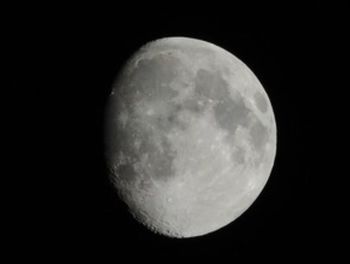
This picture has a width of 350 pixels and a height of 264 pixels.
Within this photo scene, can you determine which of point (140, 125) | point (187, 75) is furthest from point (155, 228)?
point (187, 75)

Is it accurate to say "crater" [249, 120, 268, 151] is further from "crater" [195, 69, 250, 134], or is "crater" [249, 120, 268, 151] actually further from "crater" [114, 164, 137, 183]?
"crater" [114, 164, 137, 183]

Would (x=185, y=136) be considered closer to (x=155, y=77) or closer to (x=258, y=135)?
(x=155, y=77)

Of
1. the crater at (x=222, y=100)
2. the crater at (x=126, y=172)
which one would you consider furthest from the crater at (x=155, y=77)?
the crater at (x=126, y=172)

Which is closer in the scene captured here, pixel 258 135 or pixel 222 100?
pixel 222 100

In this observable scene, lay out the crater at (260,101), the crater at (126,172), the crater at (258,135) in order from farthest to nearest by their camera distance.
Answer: the crater at (260,101) → the crater at (258,135) → the crater at (126,172)

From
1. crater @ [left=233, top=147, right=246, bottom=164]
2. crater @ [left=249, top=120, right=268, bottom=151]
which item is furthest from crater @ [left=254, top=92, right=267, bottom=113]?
crater @ [left=233, top=147, right=246, bottom=164]

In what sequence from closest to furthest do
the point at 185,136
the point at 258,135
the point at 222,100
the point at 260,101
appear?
the point at 185,136, the point at 222,100, the point at 258,135, the point at 260,101

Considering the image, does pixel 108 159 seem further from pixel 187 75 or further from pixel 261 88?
pixel 261 88

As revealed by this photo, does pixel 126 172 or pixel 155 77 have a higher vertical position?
pixel 155 77

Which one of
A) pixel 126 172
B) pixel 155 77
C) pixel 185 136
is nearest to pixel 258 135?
pixel 185 136

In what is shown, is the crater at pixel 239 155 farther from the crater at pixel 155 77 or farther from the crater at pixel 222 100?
the crater at pixel 155 77
